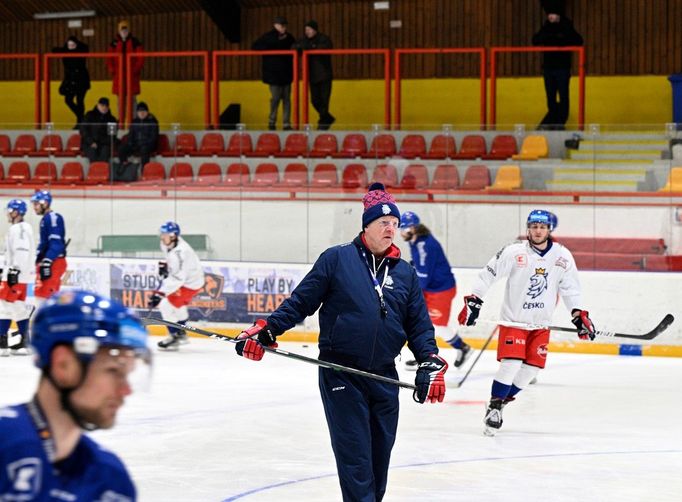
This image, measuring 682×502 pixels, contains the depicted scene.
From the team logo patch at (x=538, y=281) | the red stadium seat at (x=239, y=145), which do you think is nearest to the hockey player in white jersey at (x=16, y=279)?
the red stadium seat at (x=239, y=145)

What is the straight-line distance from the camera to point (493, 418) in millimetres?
7340

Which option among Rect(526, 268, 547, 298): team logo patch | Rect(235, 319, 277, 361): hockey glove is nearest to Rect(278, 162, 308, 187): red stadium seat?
Rect(526, 268, 547, 298): team logo patch

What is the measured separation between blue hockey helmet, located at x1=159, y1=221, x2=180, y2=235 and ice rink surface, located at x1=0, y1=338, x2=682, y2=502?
1.66 m

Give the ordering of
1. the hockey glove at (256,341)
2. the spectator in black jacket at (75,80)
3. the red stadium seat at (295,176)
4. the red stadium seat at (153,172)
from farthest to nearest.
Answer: the spectator in black jacket at (75,80) < the red stadium seat at (153,172) < the red stadium seat at (295,176) < the hockey glove at (256,341)

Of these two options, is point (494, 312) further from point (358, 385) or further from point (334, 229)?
point (358, 385)

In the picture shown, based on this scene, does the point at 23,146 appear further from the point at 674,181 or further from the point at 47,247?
the point at 674,181

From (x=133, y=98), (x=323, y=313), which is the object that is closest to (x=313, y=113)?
(x=133, y=98)

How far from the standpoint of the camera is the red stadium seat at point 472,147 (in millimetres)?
13203

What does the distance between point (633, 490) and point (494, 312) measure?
5835mm

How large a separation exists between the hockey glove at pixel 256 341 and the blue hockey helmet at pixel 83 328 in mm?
2668

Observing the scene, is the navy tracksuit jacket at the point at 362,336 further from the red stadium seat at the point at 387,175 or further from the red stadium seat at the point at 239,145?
the red stadium seat at the point at 239,145

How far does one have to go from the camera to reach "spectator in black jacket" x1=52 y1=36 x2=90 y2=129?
17.0 meters

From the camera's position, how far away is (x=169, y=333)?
11.9m

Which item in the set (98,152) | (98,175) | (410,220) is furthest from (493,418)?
(98,152)
